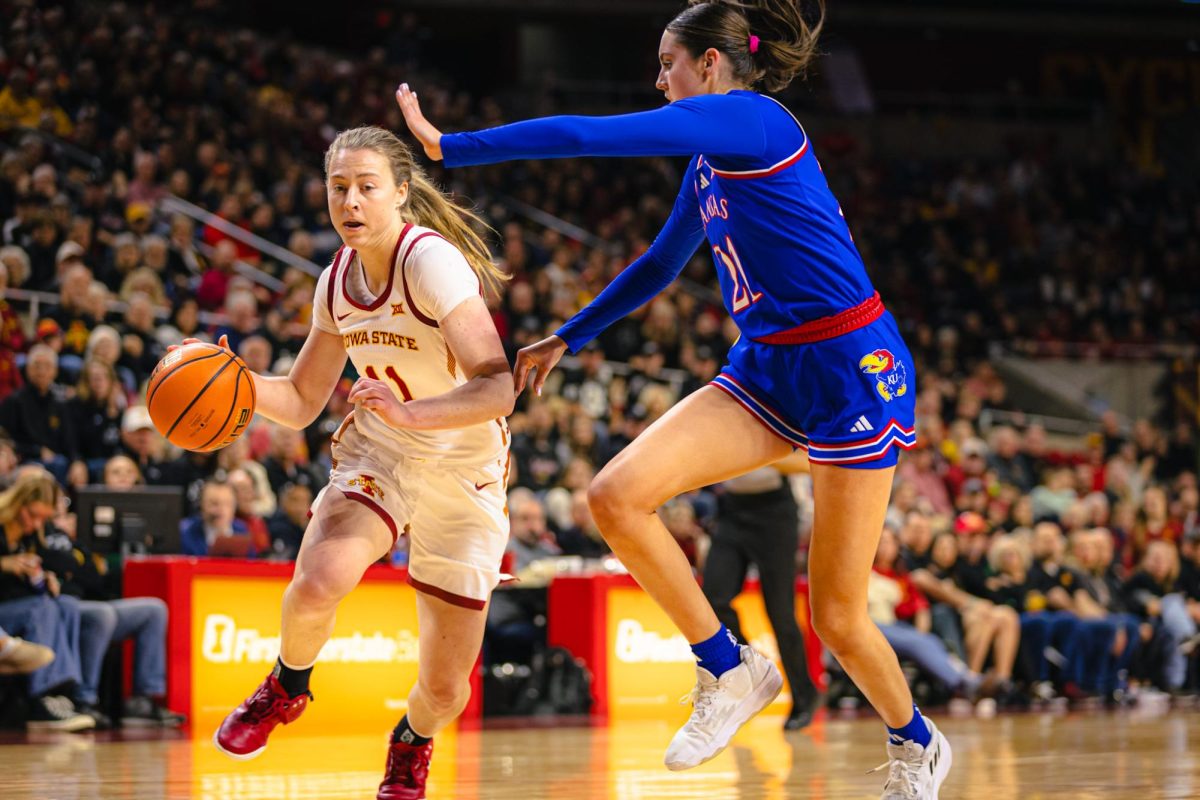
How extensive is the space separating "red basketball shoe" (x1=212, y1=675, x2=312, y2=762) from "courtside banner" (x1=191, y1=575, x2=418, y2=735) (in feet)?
14.7

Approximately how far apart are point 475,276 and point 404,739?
145 cm

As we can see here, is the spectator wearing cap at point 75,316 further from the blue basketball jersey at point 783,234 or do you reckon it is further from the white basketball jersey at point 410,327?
the blue basketball jersey at point 783,234

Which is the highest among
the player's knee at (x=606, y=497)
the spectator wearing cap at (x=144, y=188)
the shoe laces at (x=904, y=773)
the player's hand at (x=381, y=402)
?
the spectator wearing cap at (x=144, y=188)

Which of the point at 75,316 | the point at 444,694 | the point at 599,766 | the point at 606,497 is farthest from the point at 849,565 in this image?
the point at 75,316

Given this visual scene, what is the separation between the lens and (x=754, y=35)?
14.8 ft

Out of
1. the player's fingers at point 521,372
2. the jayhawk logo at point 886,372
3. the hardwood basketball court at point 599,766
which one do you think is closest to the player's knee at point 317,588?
the player's fingers at point 521,372

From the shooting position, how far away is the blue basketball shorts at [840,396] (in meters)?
4.34

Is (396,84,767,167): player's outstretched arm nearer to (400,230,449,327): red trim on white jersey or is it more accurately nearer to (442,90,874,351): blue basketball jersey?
(442,90,874,351): blue basketball jersey

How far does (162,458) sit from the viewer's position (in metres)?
10.6

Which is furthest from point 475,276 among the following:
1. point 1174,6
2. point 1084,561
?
point 1174,6

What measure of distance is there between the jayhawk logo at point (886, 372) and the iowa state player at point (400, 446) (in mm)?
1019

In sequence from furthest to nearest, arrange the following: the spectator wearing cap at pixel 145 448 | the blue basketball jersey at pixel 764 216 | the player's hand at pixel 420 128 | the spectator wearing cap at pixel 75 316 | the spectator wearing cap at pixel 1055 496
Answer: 1. the spectator wearing cap at pixel 1055 496
2. the spectator wearing cap at pixel 75 316
3. the spectator wearing cap at pixel 145 448
4. the blue basketball jersey at pixel 764 216
5. the player's hand at pixel 420 128

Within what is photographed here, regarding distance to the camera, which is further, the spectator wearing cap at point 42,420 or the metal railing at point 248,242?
the metal railing at point 248,242

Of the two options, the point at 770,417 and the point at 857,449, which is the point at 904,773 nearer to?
the point at 857,449
